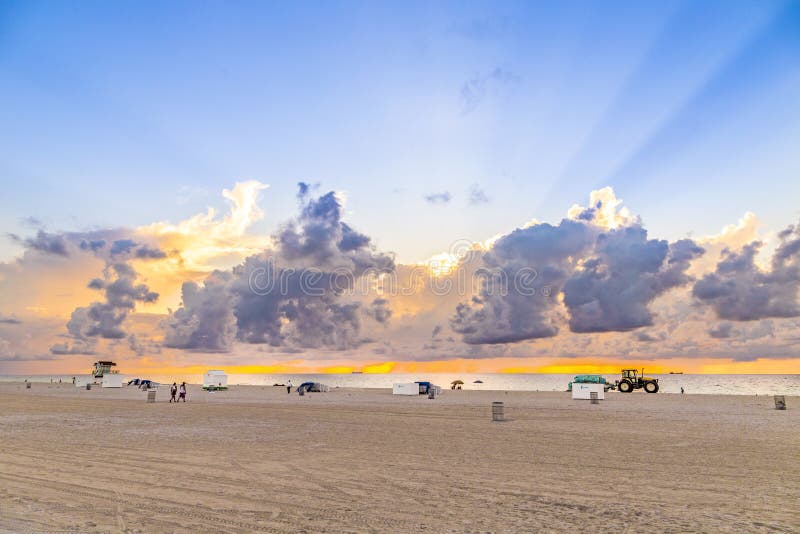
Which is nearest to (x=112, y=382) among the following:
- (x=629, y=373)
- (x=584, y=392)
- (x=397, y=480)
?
(x=584, y=392)

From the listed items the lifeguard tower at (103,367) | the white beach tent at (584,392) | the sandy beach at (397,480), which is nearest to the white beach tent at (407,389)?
the white beach tent at (584,392)

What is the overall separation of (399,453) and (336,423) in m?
11.5

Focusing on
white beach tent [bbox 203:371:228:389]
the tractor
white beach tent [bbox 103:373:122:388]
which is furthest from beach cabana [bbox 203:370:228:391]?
the tractor

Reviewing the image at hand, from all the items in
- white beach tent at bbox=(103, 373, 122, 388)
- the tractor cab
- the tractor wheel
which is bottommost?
white beach tent at bbox=(103, 373, 122, 388)

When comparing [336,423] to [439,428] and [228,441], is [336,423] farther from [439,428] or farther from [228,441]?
[228,441]

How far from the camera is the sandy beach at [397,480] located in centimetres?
961

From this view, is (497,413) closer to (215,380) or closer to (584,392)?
(584,392)

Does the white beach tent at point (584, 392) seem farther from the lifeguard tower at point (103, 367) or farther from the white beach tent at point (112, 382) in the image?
the lifeguard tower at point (103, 367)

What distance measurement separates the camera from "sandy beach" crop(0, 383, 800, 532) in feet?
31.5

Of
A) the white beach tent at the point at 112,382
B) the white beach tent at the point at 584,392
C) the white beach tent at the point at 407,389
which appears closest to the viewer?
the white beach tent at the point at 584,392

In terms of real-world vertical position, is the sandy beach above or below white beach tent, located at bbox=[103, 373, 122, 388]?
above

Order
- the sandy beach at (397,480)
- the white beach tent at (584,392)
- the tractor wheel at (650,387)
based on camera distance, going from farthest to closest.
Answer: the tractor wheel at (650,387) → the white beach tent at (584,392) → the sandy beach at (397,480)

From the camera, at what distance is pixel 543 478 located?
533 inches

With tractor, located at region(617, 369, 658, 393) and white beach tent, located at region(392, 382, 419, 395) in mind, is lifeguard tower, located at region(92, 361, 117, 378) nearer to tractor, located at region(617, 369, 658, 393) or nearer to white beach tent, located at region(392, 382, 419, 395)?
white beach tent, located at region(392, 382, 419, 395)
